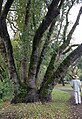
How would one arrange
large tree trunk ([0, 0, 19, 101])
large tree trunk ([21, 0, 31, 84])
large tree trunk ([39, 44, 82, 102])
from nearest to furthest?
large tree trunk ([0, 0, 19, 101]), large tree trunk ([39, 44, 82, 102]), large tree trunk ([21, 0, 31, 84])

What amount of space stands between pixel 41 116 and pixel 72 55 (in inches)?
231

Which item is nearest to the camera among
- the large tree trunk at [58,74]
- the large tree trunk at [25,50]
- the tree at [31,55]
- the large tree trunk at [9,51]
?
the large tree trunk at [9,51]

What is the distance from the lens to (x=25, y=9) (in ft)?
58.7

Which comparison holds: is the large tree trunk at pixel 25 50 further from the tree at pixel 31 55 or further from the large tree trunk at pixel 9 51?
the large tree trunk at pixel 9 51

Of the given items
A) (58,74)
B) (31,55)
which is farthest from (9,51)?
(58,74)

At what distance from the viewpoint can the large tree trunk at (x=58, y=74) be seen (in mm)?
17322

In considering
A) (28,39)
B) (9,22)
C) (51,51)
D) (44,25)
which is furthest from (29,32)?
(9,22)

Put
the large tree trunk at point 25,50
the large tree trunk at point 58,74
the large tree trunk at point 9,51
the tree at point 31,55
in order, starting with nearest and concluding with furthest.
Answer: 1. the large tree trunk at point 9,51
2. the tree at point 31,55
3. the large tree trunk at point 58,74
4. the large tree trunk at point 25,50

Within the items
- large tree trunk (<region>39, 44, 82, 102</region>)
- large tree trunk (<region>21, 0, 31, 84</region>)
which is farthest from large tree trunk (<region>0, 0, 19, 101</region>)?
large tree trunk (<region>39, 44, 82, 102</region>)

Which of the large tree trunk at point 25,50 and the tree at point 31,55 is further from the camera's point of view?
the large tree trunk at point 25,50

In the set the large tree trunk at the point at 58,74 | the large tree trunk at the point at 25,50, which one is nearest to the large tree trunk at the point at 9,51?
the large tree trunk at the point at 25,50

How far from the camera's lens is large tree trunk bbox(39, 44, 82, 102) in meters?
17.3

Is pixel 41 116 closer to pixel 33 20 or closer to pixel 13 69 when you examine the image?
pixel 13 69

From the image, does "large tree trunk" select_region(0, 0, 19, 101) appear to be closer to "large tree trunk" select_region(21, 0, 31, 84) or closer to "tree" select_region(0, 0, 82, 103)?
"tree" select_region(0, 0, 82, 103)
